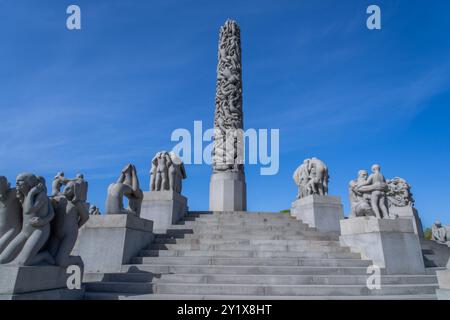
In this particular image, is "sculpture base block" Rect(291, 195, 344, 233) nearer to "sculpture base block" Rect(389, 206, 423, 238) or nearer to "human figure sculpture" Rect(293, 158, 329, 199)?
"human figure sculpture" Rect(293, 158, 329, 199)

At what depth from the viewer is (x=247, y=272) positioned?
7535 millimetres

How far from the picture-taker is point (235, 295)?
6.38 m

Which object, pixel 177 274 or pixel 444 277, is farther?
pixel 177 274

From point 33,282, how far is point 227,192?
12.8 meters

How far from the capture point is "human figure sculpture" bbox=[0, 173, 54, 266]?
5273 millimetres

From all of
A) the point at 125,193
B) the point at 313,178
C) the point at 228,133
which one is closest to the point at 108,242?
the point at 125,193

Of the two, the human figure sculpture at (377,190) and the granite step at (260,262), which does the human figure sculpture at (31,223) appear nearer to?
the granite step at (260,262)

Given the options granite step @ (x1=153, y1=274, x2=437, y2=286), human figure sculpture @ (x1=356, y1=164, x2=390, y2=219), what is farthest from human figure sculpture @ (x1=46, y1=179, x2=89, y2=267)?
human figure sculpture @ (x1=356, y1=164, x2=390, y2=219)

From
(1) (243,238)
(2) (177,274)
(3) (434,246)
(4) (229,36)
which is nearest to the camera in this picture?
(2) (177,274)

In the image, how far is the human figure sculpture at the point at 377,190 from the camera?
31.2 ft

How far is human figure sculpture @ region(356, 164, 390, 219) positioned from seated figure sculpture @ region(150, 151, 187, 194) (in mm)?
7649

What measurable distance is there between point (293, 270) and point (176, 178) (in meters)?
7.36
